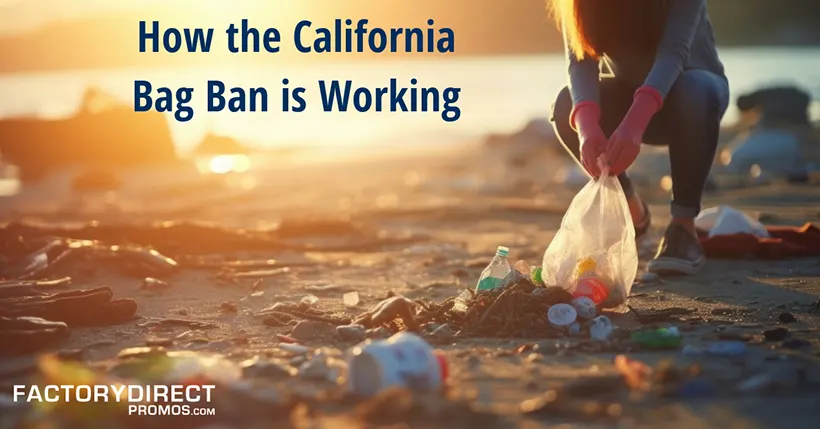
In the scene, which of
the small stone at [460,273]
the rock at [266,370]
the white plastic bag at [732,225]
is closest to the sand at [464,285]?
the small stone at [460,273]

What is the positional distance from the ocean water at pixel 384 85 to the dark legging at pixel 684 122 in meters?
10.1

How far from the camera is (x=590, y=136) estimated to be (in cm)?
417

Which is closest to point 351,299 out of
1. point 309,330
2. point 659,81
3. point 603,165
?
point 309,330

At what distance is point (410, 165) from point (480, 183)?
2541 millimetres

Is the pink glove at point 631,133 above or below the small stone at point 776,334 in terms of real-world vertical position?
above

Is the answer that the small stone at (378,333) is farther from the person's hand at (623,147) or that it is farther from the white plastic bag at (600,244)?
the person's hand at (623,147)

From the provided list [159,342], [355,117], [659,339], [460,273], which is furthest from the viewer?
[355,117]

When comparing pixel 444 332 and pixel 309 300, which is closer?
pixel 444 332

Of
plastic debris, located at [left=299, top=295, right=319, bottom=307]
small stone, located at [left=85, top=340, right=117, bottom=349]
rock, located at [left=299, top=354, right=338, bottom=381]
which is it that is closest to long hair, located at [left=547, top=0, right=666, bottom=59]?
plastic debris, located at [left=299, top=295, right=319, bottom=307]

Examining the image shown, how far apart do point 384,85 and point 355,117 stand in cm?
336

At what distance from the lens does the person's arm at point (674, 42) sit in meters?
4.21

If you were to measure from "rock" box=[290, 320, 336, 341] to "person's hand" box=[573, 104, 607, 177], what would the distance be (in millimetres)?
1309

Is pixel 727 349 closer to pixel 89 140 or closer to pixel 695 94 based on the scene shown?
pixel 695 94

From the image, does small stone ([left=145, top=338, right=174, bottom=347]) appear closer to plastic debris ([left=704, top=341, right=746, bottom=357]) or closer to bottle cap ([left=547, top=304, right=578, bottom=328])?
bottle cap ([left=547, top=304, right=578, bottom=328])
